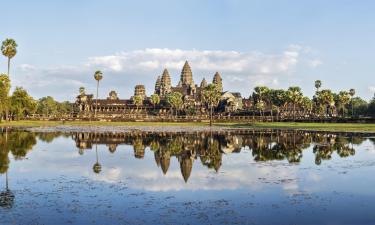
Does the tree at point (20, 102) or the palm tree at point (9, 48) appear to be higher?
the palm tree at point (9, 48)

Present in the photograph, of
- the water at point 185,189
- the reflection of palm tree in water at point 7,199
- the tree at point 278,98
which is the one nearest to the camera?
the water at point 185,189

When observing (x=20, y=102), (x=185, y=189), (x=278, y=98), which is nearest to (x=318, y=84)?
(x=278, y=98)

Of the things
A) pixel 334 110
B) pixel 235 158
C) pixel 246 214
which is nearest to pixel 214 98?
pixel 334 110

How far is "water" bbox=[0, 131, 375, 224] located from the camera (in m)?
15.5

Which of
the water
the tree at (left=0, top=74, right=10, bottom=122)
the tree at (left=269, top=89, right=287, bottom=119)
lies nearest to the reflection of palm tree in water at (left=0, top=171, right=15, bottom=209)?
the water

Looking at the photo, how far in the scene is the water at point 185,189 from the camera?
50.8ft

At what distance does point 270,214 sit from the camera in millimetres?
16031

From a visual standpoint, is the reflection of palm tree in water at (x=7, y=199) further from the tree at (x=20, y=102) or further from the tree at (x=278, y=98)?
the tree at (x=278, y=98)

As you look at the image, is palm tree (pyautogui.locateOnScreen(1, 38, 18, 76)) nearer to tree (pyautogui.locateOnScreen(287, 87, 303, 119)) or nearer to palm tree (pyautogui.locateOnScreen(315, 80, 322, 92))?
tree (pyautogui.locateOnScreen(287, 87, 303, 119))

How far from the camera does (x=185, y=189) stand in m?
21.1

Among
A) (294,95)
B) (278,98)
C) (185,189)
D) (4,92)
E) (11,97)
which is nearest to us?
(185,189)

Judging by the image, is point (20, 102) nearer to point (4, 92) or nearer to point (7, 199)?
point (4, 92)

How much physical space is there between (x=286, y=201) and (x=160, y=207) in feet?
18.3

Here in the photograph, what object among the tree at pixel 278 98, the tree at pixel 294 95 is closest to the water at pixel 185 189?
the tree at pixel 294 95
